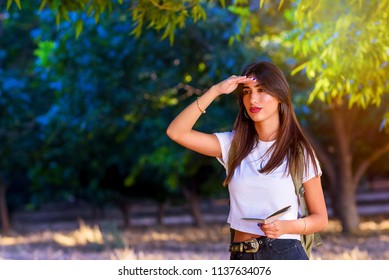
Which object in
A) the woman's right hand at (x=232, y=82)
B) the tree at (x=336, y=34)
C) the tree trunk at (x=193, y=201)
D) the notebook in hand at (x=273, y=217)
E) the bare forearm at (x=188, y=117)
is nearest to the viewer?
the notebook in hand at (x=273, y=217)

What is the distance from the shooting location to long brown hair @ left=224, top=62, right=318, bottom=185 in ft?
12.1

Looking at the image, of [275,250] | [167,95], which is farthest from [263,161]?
[167,95]

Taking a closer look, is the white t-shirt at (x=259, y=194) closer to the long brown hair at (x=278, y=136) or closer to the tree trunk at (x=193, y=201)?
the long brown hair at (x=278, y=136)

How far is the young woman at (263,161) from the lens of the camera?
11.8ft

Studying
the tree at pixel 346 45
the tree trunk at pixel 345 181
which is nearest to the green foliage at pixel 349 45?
the tree at pixel 346 45

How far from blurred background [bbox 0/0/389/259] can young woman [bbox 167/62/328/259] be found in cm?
218

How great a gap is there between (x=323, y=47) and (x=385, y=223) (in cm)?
1711

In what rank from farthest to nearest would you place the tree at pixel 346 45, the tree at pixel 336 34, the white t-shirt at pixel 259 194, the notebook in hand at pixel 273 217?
the tree at pixel 346 45, the tree at pixel 336 34, the white t-shirt at pixel 259 194, the notebook in hand at pixel 273 217

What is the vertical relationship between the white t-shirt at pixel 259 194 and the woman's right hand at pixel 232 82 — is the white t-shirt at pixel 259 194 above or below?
below

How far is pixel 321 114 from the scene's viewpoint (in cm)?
1995

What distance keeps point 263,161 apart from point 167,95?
45.4ft

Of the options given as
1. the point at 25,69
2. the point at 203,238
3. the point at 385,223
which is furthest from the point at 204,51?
the point at 25,69
